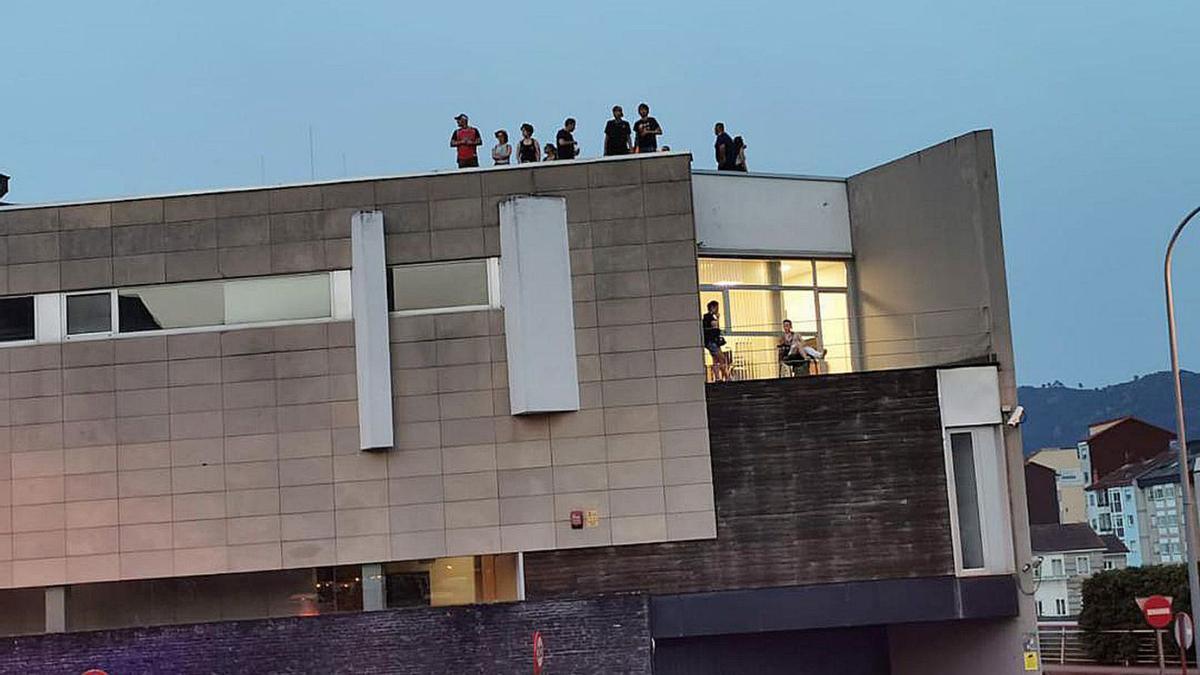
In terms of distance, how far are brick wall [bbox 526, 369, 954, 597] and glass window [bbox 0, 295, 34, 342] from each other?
33.5ft

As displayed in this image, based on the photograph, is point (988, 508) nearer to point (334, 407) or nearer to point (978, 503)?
point (978, 503)

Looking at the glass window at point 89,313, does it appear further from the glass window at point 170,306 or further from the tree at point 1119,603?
the tree at point 1119,603

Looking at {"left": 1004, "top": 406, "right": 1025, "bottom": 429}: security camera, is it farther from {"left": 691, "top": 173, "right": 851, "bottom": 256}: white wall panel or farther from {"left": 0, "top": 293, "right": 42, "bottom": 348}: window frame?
{"left": 0, "top": 293, "right": 42, "bottom": 348}: window frame

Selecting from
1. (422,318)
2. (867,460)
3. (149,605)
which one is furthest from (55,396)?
(867,460)

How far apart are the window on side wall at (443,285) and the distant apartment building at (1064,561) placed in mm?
78521

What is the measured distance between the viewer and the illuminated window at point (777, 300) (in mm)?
32906

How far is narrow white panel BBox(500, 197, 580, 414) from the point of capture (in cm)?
2844

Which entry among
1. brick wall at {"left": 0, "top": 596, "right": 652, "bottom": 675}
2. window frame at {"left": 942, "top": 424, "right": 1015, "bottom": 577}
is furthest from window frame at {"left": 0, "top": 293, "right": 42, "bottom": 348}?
window frame at {"left": 942, "top": 424, "right": 1015, "bottom": 577}

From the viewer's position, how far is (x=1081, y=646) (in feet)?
159

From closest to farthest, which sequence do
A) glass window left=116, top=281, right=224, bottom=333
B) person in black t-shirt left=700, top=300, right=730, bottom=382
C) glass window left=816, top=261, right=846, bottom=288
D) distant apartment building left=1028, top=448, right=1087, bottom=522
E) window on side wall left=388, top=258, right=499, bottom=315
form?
window on side wall left=388, top=258, right=499, bottom=315
glass window left=116, top=281, right=224, bottom=333
person in black t-shirt left=700, top=300, right=730, bottom=382
glass window left=816, top=261, right=846, bottom=288
distant apartment building left=1028, top=448, right=1087, bottom=522

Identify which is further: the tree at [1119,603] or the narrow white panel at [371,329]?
the tree at [1119,603]

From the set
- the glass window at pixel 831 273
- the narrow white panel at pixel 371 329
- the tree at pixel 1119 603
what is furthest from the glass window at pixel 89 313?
the tree at pixel 1119 603

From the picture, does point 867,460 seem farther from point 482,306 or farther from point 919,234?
point 482,306

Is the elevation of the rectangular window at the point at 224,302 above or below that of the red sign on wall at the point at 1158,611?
above
